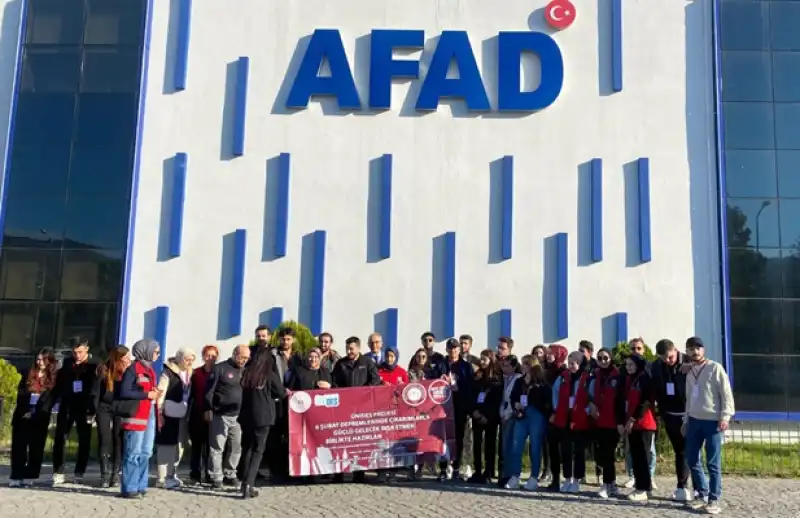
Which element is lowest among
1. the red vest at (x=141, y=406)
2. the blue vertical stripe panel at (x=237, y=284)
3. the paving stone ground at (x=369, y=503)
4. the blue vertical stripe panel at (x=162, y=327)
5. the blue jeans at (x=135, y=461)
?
the paving stone ground at (x=369, y=503)

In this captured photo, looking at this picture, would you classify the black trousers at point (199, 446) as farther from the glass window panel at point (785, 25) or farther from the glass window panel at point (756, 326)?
the glass window panel at point (785, 25)

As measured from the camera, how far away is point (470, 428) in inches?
414

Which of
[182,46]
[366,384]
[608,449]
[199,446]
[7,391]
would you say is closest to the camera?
[608,449]

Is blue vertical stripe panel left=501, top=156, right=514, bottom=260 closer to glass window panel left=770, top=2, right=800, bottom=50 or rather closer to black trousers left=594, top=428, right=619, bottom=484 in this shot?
glass window panel left=770, top=2, right=800, bottom=50

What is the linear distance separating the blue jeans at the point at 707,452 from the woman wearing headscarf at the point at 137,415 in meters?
6.02

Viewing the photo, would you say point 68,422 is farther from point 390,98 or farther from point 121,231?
point 390,98

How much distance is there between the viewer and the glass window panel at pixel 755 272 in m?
16.0

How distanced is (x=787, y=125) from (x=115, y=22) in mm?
15845

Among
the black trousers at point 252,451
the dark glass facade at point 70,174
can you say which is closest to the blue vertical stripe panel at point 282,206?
the dark glass facade at point 70,174

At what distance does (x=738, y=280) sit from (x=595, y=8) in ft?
23.3

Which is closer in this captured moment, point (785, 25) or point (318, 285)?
point (318, 285)

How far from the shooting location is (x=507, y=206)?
52.6 feet

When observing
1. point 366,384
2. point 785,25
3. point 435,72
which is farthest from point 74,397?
point 785,25

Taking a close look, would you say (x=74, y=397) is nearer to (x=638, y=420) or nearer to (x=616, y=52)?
(x=638, y=420)
